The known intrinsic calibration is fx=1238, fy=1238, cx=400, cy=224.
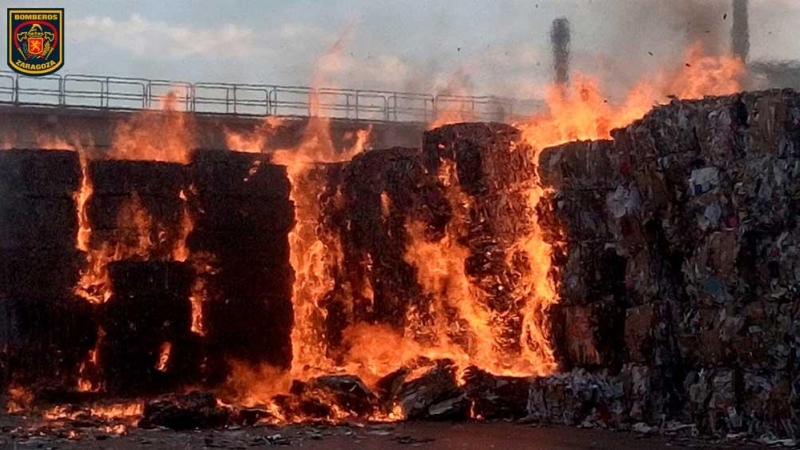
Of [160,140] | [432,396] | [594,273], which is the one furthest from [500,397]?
[160,140]

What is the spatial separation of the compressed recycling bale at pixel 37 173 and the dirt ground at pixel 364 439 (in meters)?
3.10

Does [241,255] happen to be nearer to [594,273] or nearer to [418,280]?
Answer: [418,280]

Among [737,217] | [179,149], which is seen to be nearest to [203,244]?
[179,149]

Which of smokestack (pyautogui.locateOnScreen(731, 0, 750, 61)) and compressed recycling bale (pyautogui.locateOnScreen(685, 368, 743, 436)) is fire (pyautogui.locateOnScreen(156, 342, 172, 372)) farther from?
smokestack (pyautogui.locateOnScreen(731, 0, 750, 61))

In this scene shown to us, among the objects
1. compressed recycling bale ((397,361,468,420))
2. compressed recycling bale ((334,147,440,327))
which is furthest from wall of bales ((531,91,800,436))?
compressed recycling bale ((334,147,440,327))

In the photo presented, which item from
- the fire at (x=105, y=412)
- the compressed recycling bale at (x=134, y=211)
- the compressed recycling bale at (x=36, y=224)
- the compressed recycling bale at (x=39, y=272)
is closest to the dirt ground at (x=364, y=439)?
the fire at (x=105, y=412)

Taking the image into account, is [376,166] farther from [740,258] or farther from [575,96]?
[740,258]

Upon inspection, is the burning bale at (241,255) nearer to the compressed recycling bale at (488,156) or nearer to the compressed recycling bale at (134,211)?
the compressed recycling bale at (134,211)

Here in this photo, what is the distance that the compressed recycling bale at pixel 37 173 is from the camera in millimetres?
15594

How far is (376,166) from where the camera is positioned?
1691cm

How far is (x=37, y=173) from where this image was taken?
618 inches

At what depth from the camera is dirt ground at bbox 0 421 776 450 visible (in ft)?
39.6

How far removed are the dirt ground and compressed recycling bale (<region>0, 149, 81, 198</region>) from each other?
310 centimetres

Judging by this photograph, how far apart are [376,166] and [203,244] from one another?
8.46 ft
